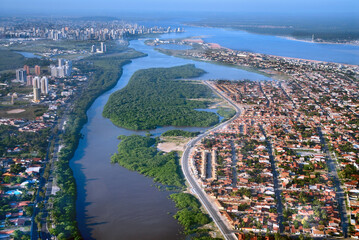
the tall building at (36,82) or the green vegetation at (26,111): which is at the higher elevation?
the tall building at (36,82)

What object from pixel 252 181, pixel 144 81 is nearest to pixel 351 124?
pixel 252 181

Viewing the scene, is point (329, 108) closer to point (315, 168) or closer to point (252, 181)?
point (315, 168)

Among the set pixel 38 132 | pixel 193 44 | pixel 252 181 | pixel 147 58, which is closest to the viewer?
pixel 252 181

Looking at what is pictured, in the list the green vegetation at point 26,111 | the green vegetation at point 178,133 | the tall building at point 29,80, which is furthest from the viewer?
the tall building at point 29,80

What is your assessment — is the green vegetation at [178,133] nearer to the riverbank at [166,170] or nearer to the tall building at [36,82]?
the riverbank at [166,170]

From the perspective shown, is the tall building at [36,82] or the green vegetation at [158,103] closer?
the green vegetation at [158,103]

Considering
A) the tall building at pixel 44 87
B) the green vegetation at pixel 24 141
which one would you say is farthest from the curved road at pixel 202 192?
the tall building at pixel 44 87
